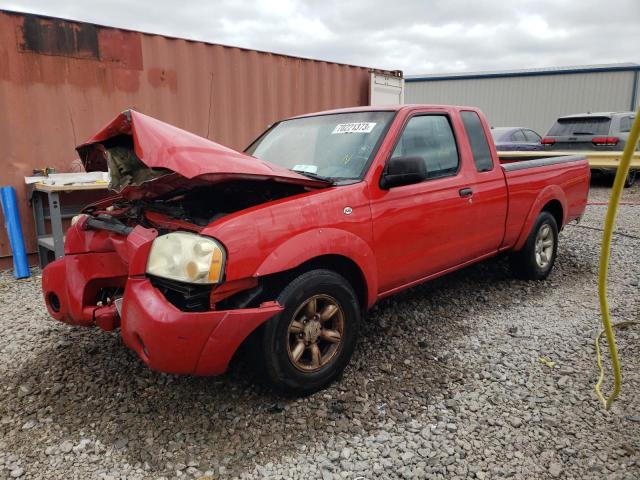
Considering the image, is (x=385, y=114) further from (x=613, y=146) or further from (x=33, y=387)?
(x=613, y=146)

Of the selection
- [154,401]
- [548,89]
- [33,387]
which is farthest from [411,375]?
[548,89]

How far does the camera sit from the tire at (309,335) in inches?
103

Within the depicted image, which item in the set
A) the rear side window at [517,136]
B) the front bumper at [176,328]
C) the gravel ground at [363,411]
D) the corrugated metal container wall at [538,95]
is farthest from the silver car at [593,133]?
the corrugated metal container wall at [538,95]

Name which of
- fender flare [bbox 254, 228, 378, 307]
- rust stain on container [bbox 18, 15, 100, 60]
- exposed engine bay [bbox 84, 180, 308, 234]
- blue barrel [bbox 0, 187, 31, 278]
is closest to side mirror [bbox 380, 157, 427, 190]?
fender flare [bbox 254, 228, 378, 307]

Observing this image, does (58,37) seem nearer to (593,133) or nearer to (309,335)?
(309,335)

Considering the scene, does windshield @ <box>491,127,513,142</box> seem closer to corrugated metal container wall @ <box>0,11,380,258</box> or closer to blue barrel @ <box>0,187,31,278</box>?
corrugated metal container wall @ <box>0,11,380,258</box>

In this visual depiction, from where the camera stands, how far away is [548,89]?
80.4 ft

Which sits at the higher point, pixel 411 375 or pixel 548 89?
pixel 548 89

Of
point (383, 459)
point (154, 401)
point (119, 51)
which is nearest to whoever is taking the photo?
point (383, 459)

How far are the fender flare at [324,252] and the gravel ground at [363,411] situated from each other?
662 mm

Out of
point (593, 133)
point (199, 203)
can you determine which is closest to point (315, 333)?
point (199, 203)

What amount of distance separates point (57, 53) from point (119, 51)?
728mm

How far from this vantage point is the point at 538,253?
16.2 ft

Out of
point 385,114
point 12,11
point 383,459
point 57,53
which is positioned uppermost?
point 12,11
